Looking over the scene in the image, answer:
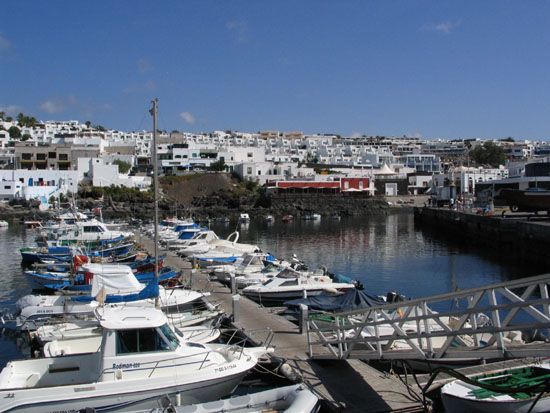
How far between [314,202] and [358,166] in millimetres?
34721

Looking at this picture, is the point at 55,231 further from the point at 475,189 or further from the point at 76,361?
the point at 475,189

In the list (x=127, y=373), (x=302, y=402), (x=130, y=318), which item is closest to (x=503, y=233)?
(x=302, y=402)

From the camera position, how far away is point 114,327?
11.7m

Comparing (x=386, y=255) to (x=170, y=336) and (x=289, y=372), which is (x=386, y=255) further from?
(x=170, y=336)

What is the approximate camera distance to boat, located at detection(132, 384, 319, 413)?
1053 centimetres

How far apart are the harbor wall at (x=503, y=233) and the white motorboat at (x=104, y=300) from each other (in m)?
31.3

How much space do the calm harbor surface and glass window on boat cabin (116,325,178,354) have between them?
8277 mm

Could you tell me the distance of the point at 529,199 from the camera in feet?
207

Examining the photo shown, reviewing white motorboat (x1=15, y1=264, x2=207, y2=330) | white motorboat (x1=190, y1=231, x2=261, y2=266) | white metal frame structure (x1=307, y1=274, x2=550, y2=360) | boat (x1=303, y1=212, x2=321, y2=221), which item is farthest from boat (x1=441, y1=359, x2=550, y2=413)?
boat (x1=303, y1=212, x2=321, y2=221)

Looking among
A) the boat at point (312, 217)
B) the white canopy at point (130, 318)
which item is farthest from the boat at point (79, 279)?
the boat at point (312, 217)

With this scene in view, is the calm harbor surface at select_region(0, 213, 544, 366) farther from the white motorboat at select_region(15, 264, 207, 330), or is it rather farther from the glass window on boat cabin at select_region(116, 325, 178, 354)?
the glass window on boat cabin at select_region(116, 325, 178, 354)

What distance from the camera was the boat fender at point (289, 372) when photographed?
13.4 m

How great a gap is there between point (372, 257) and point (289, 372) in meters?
34.3

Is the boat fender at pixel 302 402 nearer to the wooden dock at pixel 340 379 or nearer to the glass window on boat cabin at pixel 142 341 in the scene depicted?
the wooden dock at pixel 340 379
